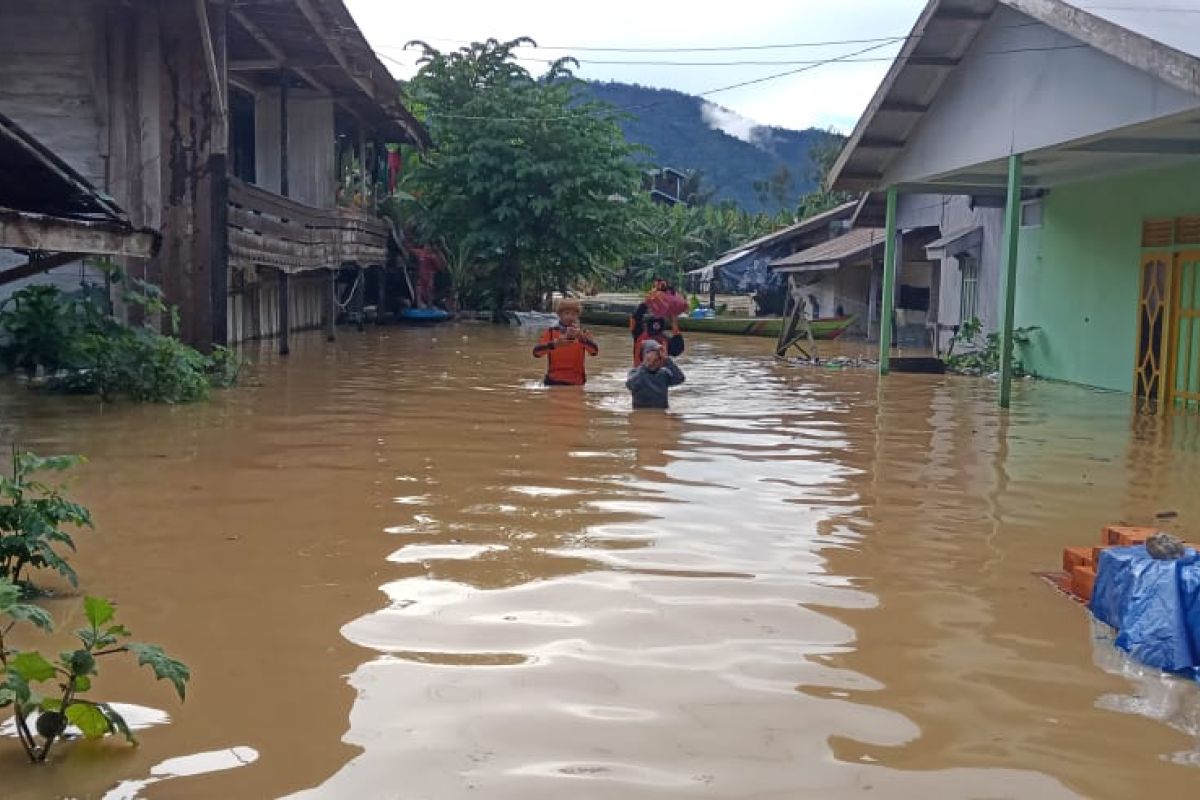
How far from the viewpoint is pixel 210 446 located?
836 centimetres

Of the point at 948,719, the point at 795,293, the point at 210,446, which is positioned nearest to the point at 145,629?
the point at 948,719

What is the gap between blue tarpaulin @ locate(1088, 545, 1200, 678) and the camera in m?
4.00

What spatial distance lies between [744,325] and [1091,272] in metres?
11.2

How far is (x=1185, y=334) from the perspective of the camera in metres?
13.5

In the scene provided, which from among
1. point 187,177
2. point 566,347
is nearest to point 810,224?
point 566,347

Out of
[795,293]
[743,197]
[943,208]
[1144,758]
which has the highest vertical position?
[743,197]

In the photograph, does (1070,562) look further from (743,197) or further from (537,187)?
(743,197)

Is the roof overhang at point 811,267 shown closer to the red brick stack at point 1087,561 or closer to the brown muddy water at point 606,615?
the brown muddy water at point 606,615

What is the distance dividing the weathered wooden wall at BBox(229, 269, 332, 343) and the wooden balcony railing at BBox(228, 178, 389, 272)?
102cm

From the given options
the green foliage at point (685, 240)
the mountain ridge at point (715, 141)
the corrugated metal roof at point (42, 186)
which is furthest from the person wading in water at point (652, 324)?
the mountain ridge at point (715, 141)

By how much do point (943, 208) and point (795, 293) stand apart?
17.8ft

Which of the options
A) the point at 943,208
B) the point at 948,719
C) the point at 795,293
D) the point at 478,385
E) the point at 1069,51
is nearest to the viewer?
the point at 948,719

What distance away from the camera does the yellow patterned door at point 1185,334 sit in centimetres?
1332

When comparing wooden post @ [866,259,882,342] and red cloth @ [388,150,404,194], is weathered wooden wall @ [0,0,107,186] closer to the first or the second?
red cloth @ [388,150,404,194]
